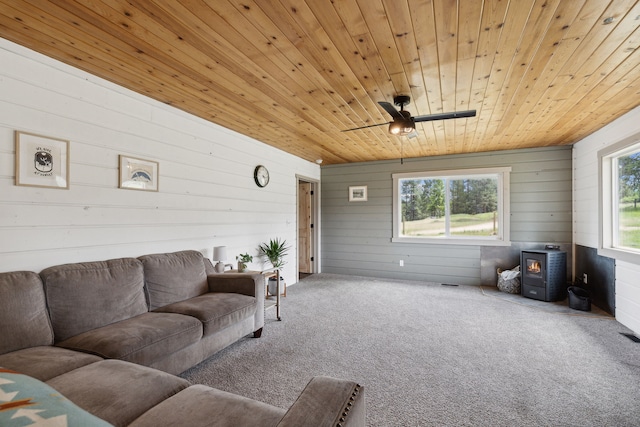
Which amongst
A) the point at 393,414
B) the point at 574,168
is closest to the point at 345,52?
the point at 393,414

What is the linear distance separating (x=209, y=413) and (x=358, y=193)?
5.48m

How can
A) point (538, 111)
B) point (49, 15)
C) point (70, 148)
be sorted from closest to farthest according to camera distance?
point (49, 15)
point (70, 148)
point (538, 111)

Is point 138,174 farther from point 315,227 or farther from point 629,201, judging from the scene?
point 629,201

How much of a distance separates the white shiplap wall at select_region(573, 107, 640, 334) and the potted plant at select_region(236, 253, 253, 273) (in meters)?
4.51

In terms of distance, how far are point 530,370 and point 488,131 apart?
305 cm

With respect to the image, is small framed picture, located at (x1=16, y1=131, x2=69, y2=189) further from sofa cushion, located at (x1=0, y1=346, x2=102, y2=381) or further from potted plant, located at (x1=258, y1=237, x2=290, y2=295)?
potted plant, located at (x1=258, y1=237, x2=290, y2=295)

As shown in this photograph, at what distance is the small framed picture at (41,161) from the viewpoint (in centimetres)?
211

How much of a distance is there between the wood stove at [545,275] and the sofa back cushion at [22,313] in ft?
18.6

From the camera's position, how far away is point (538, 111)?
335 centimetres

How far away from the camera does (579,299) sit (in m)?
3.96

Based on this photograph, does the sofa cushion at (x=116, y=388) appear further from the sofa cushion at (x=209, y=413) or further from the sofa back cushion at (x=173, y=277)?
the sofa back cushion at (x=173, y=277)

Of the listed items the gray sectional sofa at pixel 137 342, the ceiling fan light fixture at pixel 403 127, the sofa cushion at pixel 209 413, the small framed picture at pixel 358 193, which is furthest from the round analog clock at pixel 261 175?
the sofa cushion at pixel 209 413

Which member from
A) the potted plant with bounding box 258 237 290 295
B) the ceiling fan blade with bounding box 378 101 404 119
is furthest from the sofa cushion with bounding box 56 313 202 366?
the ceiling fan blade with bounding box 378 101 404 119

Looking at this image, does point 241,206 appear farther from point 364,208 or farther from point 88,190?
point 364,208
